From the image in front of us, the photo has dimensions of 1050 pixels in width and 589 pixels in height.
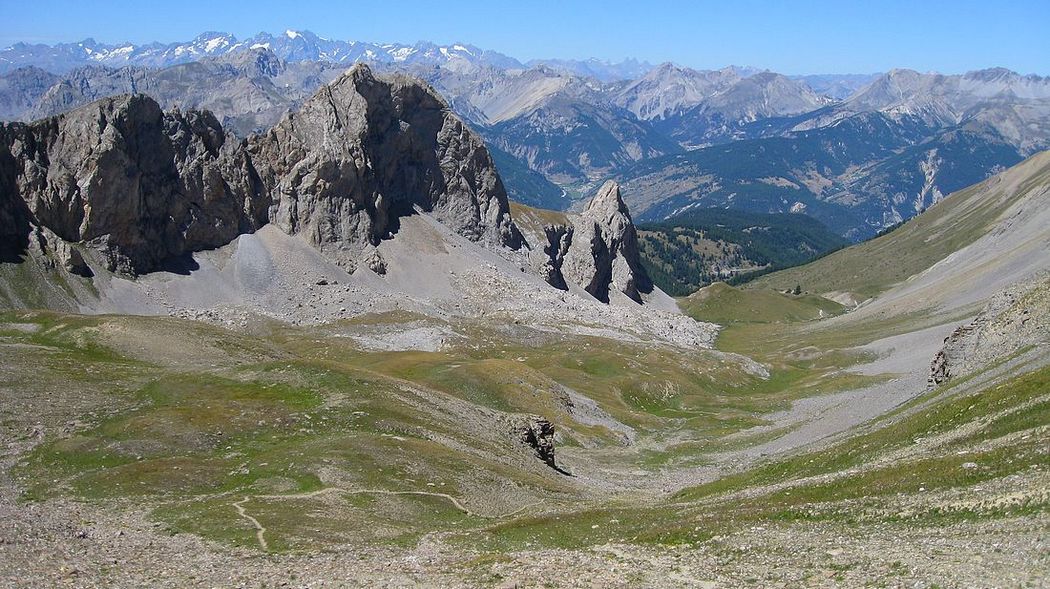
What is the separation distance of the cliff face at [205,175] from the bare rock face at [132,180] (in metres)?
0.19

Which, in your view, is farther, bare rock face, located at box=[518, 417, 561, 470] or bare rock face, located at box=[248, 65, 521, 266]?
bare rock face, located at box=[248, 65, 521, 266]

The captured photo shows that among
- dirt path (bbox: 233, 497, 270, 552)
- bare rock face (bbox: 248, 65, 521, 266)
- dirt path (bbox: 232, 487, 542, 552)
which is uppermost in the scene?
bare rock face (bbox: 248, 65, 521, 266)

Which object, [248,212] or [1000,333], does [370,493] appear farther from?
[248,212]

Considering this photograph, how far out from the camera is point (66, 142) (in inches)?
5901

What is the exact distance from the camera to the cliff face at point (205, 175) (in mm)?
147500

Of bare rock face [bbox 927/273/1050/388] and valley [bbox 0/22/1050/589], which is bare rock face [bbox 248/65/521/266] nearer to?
valley [bbox 0/22/1050/589]

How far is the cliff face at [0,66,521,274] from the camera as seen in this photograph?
14750cm

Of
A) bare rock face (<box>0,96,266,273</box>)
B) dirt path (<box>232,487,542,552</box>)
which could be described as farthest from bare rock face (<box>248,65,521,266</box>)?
dirt path (<box>232,487,542,552</box>)

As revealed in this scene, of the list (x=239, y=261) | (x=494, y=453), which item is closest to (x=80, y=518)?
(x=494, y=453)

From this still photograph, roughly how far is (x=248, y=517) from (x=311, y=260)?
131m

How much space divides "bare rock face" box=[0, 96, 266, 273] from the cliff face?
189 mm

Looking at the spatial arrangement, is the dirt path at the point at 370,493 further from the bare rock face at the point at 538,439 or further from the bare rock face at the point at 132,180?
the bare rock face at the point at 132,180

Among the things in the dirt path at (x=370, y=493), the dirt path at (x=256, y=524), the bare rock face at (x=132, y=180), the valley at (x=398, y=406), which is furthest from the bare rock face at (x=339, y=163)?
the dirt path at (x=256, y=524)

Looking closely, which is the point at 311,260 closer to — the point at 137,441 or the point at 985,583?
the point at 137,441
